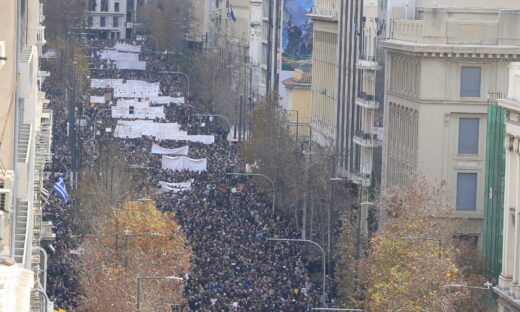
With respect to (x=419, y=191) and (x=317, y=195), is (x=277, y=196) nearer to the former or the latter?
(x=317, y=195)

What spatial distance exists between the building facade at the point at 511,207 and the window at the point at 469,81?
18.2m

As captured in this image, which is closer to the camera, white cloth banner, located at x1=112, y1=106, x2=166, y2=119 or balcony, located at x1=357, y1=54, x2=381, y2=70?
balcony, located at x1=357, y1=54, x2=381, y2=70

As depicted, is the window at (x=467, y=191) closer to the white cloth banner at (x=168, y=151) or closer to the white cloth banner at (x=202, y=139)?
the white cloth banner at (x=168, y=151)

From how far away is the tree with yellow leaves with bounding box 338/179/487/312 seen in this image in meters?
52.1

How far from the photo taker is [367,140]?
9006cm

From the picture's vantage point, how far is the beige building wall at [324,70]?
107 m

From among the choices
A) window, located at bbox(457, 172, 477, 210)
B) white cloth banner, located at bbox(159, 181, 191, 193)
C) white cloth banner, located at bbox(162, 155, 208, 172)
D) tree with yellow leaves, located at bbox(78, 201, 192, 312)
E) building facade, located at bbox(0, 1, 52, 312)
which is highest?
building facade, located at bbox(0, 1, 52, 312)

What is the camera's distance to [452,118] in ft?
249

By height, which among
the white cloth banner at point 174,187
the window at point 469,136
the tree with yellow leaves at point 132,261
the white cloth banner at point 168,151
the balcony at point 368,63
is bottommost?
the white cloth banner at point 174,187

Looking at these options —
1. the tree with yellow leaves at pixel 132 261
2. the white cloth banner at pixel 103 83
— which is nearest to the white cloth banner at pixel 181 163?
the tree with yellow leaves at pixel 132 261

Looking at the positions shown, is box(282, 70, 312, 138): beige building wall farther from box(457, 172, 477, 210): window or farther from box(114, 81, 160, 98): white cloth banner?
box(457, 172, 477, 210): window

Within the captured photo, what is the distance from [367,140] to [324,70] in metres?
22.9

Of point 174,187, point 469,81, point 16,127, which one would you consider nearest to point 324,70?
point 174,187

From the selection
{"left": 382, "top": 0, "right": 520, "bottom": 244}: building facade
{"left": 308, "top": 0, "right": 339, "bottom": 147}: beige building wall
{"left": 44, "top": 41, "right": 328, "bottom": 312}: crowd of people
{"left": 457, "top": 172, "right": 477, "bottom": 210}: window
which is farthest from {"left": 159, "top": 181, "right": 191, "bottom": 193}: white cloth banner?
{"left": 457, "top": 172, "right": 477, "bottom": 210}: window
